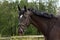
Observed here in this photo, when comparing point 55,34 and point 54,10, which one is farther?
point 54,10

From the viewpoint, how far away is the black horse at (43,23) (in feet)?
16.6

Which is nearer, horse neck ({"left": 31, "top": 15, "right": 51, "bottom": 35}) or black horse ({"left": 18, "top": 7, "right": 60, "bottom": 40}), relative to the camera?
black horse ({"left": 18, "top": 7, "right": 60, "bottom": 40})

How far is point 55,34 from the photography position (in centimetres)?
511

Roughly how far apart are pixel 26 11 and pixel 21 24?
380mm

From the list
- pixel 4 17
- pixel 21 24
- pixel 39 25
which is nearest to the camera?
pixel 21 24

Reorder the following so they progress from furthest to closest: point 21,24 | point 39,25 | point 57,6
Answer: point 57,6 < point 39,25 < point 21,24

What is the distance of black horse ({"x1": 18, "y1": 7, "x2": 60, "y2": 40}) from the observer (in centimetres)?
507

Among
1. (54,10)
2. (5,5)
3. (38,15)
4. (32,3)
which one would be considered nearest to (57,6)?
(54,10)

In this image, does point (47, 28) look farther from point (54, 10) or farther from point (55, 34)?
point (54, 10)

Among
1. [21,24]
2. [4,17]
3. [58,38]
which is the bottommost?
[4,17]

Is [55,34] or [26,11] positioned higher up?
[26,11]

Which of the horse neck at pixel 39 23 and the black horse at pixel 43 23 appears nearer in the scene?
the black horse at pixel 43 23

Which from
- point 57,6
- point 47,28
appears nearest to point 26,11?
point 47,28

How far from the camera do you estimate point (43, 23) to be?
17.6 feet
